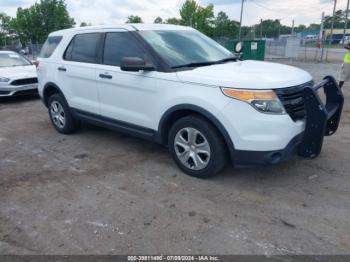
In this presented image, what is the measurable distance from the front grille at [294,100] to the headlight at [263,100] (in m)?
0.08

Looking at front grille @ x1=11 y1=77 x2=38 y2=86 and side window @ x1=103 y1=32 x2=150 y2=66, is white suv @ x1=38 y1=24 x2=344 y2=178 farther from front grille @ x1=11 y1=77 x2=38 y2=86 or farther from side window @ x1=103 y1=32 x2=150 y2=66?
front grille @ x1=11 y1=77 x2=38 y2=86

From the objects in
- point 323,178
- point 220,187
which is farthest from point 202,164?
point 323,178

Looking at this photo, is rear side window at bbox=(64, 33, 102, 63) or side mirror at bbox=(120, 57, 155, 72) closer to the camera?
side mirror at bbox=(120, 57, 155, 72)

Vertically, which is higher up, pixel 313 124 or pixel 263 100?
pixel 263 100

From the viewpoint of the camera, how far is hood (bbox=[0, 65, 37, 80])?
30.8 ft

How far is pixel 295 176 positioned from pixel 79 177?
269cm

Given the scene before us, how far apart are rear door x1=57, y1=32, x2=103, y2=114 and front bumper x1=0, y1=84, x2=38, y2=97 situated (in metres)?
4.40

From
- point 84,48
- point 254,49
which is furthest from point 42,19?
point 84,48

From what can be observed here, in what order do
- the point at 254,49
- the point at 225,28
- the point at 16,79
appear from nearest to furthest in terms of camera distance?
the point at 16,79
the point at 254,49
the point at 225,28

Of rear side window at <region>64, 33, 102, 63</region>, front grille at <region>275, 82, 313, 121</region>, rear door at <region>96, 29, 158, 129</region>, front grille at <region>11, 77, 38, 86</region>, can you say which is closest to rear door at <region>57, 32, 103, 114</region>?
rear side window at <region>64, 33, 102, 63</region>

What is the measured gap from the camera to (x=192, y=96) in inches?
150

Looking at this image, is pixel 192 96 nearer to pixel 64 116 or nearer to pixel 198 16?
pixel 64 116

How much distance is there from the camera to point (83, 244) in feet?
9.68

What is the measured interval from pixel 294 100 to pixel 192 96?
3.61 feet
